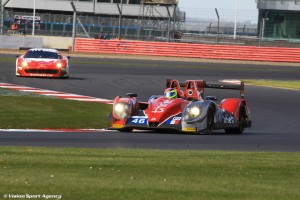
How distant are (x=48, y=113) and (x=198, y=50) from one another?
3549 centimetres

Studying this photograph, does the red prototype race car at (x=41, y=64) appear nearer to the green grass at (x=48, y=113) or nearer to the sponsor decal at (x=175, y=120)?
the green grass at (x=48, y=113)

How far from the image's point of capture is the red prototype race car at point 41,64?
105 feet

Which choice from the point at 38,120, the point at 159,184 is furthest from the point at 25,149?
the point at 38,120

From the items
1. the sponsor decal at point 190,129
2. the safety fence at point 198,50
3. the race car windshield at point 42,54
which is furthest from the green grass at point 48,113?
the safety fence at point 198,50

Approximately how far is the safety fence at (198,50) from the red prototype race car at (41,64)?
2214 centimetres

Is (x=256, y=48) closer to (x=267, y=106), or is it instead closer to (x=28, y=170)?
(x=267, y=106)

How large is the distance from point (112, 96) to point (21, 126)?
902 centimetres

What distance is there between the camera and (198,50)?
54.7 m

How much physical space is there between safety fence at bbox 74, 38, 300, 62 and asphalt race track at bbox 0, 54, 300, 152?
334cm

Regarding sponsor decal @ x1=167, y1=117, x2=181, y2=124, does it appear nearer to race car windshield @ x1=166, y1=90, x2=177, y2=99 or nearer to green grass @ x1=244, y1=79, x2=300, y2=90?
race car windshield @ x1=166, y1=90, x2=177, y2=99

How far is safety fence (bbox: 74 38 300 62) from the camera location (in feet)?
178

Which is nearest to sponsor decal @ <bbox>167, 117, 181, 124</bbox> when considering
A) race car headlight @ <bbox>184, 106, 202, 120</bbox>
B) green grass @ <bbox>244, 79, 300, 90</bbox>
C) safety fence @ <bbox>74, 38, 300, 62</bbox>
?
race car headlight @ <bbox>184, 106, 202, 120</bbox>

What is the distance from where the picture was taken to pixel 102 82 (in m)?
32.5

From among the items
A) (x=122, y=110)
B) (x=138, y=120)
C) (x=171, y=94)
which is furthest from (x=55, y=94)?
(x=138, y=120)
